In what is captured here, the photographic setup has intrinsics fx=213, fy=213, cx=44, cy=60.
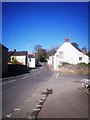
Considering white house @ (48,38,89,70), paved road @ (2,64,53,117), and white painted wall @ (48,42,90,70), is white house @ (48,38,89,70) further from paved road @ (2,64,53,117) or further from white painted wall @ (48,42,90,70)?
paved road @ (2,64,53,117)

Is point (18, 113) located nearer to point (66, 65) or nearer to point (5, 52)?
point (5, 52)

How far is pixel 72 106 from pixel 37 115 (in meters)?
2.28

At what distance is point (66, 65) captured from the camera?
2084 inches

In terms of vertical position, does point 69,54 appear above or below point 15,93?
above

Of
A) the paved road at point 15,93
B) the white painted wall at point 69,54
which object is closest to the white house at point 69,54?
the white painted wall at point 69,54

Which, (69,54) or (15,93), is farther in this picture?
(69,54)

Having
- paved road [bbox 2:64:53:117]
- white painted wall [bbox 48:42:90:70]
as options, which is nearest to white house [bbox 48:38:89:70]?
white painted wall [bbox 48:42:90:70]

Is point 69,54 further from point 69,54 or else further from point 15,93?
point 15,93

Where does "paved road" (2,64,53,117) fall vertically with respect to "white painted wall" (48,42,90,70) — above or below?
below

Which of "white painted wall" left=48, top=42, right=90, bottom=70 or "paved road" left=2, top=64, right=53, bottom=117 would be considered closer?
"paved road" left=2, top=64, right=53, bottom=117


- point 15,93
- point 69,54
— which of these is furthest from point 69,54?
point 15,93

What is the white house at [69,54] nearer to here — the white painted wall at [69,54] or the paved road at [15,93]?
the white painted wall at [69,54]

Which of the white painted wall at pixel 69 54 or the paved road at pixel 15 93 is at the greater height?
the white painted wall at pixel 69 54

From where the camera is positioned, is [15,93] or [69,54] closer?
[15,93]
